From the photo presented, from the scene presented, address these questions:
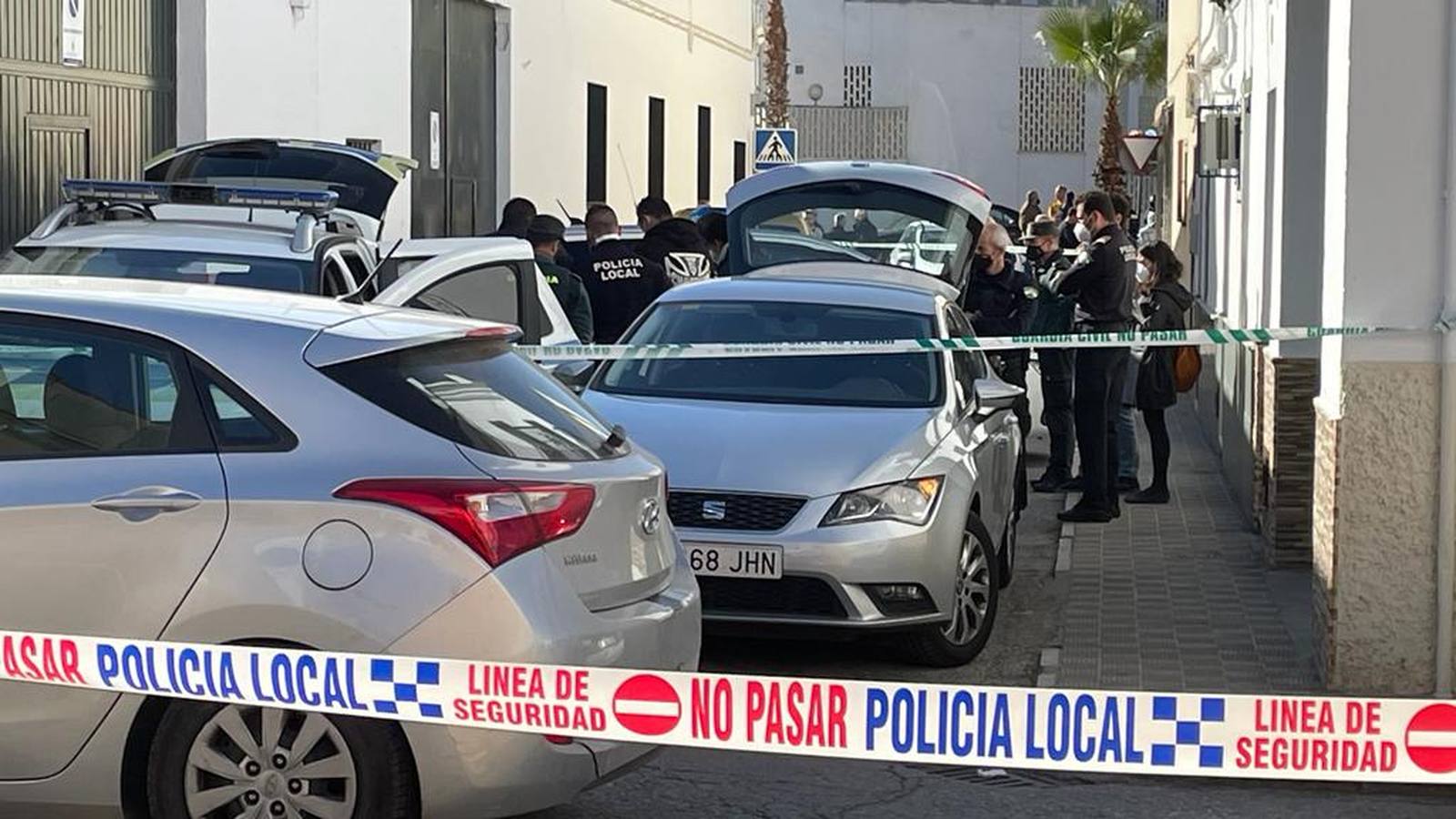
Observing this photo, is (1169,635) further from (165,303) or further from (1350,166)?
(165,303)

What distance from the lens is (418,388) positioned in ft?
19.8

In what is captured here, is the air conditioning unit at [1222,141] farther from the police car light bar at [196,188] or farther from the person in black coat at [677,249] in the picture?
the police car light bar at [196,188]

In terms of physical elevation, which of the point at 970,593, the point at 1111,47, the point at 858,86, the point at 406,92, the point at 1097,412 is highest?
the point at 1111,47

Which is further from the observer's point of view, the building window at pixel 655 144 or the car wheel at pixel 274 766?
the building window at pixel 655 144

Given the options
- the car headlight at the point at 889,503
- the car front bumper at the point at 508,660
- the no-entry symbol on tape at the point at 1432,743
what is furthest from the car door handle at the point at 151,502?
the car headlight at the point at 889,503

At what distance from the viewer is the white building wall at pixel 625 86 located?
93.8 ft

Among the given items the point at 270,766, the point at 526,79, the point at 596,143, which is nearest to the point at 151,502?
the point at 270,766

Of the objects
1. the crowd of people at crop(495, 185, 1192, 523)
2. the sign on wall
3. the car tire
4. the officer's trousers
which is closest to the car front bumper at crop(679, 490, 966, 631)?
the car tire

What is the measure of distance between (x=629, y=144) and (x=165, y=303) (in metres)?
28.8

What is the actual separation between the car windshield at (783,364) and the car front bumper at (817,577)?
3.99ft

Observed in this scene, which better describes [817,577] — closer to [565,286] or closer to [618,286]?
[565,286]

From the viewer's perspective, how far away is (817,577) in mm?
8812

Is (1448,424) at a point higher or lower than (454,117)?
lower

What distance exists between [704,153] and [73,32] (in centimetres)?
2472
